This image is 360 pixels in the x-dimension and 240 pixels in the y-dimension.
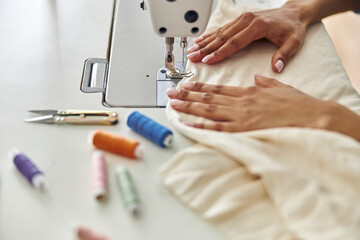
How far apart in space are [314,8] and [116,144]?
0.76 m

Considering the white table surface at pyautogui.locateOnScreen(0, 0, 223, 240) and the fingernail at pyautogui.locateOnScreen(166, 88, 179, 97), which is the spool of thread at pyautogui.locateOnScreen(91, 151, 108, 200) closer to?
the white table surface at pyautogui.locateOnScreen(0, 0, 223, 240)

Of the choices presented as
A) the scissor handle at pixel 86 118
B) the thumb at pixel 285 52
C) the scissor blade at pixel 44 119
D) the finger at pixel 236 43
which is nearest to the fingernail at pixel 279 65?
the thumb at pixel 285 52

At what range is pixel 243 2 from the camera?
141 cm

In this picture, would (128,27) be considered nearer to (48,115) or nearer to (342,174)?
(48,115)

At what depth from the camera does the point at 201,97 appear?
2.91 ft

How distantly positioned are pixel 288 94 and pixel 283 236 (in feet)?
1.13

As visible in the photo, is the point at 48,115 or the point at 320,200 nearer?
the point at 320,200

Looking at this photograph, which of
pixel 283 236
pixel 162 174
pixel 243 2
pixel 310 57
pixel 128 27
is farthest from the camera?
pixel 243 2

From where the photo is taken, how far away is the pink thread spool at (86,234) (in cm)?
59

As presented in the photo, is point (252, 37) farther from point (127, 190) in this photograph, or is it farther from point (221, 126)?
point (127, 190)

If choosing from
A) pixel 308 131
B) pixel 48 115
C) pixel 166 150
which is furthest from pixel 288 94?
pixel 48 115

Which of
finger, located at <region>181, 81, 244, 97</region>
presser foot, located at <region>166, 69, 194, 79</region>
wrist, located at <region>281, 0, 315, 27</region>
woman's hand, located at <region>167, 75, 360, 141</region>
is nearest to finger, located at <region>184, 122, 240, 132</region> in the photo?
woman's hand, located at <region>167, 75, 360, 141</region>

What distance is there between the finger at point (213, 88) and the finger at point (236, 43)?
0.10 metres

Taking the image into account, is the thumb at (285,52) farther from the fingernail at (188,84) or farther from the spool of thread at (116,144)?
the spool of thread at (116,144)
